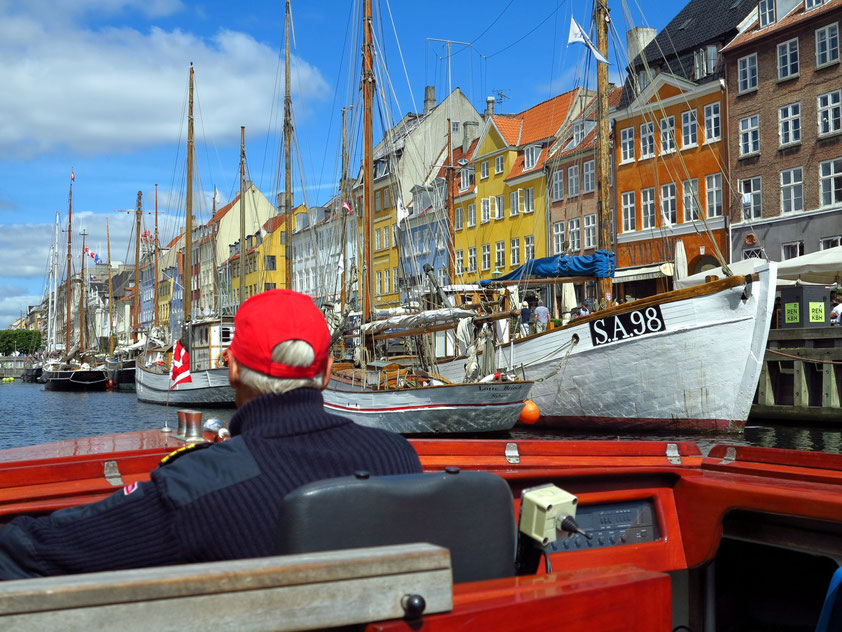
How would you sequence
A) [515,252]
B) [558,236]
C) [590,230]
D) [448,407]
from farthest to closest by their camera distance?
[515,252]
[558,236]
[590,230]
[448,407]

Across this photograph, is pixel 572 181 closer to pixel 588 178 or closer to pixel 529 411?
pixel 588 178

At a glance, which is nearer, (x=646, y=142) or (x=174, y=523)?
(x=174, y=523)

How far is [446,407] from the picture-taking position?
19.8 m

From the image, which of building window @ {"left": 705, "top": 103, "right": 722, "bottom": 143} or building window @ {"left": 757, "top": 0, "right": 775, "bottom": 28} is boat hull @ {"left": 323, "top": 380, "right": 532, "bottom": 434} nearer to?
building window @ {"left": 705, "top": 103, "right": 722, "bottom": 143}

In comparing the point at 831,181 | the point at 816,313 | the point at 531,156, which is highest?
the point at 531,156

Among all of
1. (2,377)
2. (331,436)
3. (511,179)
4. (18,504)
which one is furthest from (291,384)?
(2,377)

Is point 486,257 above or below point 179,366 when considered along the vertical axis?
above

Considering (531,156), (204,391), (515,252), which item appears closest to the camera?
(204,391)

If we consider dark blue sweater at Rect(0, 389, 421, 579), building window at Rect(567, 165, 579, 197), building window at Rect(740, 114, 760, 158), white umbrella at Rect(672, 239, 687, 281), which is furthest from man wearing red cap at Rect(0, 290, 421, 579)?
building window at Rect(567, 165, 579, 197)

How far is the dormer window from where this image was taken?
1849 inches

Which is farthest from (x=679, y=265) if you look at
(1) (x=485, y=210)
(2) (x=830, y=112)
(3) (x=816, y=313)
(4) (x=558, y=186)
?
(1) (x=485, y=210)

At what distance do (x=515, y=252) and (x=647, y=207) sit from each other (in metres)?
11.1

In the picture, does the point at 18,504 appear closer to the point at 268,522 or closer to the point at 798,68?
the point at 268,522

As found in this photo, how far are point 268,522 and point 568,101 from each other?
1904 inches
